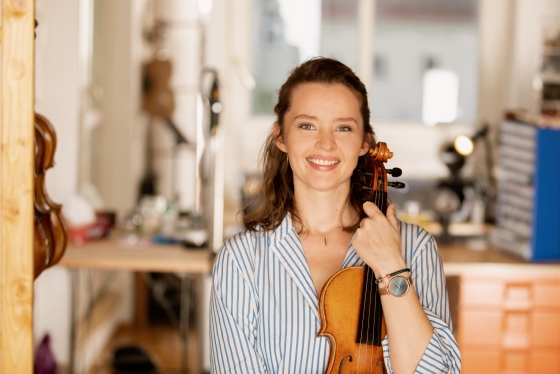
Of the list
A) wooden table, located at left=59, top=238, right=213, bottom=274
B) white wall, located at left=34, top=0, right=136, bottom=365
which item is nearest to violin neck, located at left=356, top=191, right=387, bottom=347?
wooden table, located at left=59, top=238, right=213, bottom=274

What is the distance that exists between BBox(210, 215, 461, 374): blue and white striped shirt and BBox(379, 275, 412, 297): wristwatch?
0.12 metres

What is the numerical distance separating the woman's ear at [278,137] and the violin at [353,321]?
36cm

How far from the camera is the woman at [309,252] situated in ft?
5.07

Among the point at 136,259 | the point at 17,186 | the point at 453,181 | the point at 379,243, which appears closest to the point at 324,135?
the point at 379,243

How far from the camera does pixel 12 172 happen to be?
1.55m

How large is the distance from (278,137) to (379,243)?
40cm

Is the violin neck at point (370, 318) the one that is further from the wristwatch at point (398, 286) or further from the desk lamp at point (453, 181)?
the desk lamp at point (453, 181)

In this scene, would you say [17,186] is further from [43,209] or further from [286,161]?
[286,161]

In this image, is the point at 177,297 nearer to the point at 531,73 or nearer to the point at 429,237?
the point at 531,73

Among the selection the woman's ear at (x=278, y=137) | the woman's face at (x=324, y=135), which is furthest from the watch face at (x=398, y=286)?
the woman's ear at (x=278, y=137)

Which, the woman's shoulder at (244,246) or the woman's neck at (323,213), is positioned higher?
the woman's neck at (323,213)

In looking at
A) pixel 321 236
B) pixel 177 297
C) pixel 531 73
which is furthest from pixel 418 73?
pixel 321 236

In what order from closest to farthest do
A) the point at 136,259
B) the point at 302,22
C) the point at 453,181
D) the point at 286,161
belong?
the point at 286,161 < the point at 136,259 < the point at 453,181 < the point at 302,22

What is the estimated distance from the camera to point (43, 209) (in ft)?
5.90
